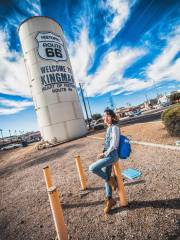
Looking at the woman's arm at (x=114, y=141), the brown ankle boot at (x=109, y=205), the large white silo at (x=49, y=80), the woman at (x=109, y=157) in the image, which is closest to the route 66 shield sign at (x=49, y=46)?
the large white silo at (x=49, y=80)

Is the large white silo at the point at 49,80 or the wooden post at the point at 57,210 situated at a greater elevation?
the large white silo at the point at 49,80

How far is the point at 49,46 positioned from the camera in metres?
19.6

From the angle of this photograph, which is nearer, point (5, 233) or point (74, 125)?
point (5, 233)

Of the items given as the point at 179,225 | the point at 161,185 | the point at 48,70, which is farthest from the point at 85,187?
the point at 48,70

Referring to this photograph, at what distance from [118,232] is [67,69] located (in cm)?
1996

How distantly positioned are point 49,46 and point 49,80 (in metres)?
4.04

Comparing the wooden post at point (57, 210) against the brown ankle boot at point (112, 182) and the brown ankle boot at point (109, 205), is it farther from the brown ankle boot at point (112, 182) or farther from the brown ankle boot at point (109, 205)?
the brown ankle boot at point (112, 182)

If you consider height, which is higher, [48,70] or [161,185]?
[48,70]

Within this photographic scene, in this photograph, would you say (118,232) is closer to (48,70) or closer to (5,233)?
(5,233)

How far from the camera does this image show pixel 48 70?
19188mm

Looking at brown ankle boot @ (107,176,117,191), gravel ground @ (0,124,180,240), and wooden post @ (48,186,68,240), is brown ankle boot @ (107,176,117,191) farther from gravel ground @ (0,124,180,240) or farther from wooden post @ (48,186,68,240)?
wooden post @ (48,186,68,240)

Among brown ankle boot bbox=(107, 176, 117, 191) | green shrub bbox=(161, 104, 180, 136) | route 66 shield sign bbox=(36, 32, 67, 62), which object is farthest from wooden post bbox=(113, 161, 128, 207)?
route 66 shield sign bbox=(36, 32, 67, 62)

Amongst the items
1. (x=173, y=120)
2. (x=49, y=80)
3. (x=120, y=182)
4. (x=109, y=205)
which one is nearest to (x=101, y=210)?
(x=109, y=205)

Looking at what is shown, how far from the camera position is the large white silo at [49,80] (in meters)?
19.2
